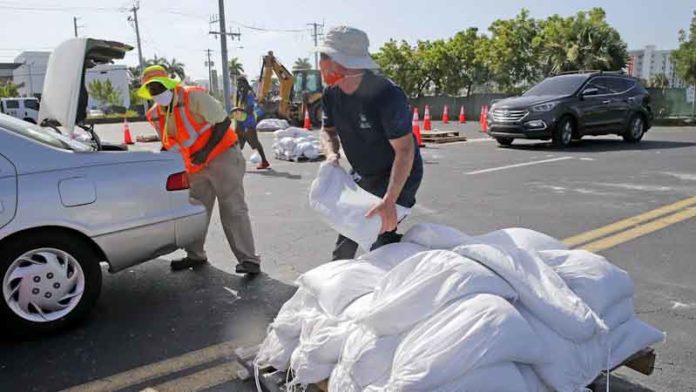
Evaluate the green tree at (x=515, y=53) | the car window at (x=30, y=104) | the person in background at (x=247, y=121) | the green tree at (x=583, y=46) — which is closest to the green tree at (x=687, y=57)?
the green tree at (x=583, y=46)

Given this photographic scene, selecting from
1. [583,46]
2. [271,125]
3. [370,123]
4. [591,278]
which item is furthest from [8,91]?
[591,278]

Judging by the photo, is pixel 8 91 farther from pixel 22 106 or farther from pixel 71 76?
pixel 71 76

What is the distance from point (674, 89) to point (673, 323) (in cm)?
2581

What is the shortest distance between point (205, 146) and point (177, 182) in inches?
20.2

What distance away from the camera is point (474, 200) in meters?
7.41

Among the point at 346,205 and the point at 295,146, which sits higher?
the point at 346,205

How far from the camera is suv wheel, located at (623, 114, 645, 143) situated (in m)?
14.2

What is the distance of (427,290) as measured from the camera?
2160mm

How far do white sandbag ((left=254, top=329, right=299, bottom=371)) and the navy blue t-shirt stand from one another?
92cm

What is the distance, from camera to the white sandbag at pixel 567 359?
2076mm

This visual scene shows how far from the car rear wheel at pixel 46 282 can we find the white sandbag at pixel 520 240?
242 centimetres

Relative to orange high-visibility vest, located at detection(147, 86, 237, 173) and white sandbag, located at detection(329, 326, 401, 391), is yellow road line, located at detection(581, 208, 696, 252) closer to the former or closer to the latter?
orange high-visibility vest, located at detection(147, 86, 237, 173)

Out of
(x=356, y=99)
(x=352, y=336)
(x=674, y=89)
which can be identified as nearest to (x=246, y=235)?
(x=356, y=99)

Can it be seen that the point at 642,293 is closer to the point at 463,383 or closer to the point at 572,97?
the point at 463,383
